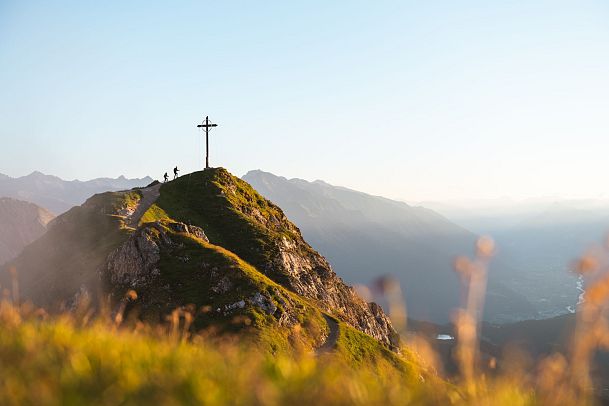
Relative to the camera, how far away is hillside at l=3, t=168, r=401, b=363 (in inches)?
2013

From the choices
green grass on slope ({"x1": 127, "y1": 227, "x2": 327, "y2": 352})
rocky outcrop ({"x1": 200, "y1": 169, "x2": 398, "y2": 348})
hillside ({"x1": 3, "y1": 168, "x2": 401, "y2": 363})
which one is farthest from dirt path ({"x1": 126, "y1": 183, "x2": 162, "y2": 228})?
green grass on slope ({"x1": 127, "y1": 227, "x2": 327, "y2": 352})

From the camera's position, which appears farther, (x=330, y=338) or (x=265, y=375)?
(x=330, y=338)

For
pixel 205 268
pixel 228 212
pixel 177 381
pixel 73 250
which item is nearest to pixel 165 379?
pixel 177 381

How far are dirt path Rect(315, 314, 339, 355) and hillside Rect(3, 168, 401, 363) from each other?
264 millimetres

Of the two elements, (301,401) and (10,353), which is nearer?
(301,401)

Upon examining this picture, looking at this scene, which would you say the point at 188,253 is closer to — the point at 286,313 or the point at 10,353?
the point at 286,313

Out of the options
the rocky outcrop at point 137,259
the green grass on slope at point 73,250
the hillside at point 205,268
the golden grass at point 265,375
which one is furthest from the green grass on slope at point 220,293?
the golden grass at point 265,375

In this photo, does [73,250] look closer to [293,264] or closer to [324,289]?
[293,264]

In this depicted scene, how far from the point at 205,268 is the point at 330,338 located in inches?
681

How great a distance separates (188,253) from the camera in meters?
58.7

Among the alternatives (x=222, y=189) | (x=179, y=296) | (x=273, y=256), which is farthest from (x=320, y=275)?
(x=179, y=296)

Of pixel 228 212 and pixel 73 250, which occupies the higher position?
pixel 228 212

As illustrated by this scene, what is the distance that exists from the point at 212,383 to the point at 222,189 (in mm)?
91832

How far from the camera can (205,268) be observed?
184ft
